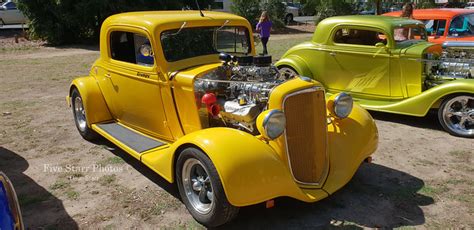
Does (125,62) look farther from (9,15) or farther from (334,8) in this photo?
(9,15)

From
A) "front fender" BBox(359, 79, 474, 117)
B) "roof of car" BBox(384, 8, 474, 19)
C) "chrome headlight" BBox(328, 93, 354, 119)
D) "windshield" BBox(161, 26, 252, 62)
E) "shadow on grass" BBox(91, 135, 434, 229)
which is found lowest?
"shadow on grass" BBox(91, 135, 434, 229)

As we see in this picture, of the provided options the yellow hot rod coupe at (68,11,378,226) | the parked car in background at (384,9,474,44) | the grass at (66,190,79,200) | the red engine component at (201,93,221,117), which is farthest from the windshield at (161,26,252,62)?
the parked car in background at (384,9,474,44)

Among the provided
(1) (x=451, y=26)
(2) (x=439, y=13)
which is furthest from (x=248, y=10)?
(1) (x=451, y=26)

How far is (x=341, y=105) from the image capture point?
155 inches

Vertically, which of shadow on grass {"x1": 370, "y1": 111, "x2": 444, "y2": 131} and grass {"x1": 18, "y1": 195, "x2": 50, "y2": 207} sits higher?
grass {"x1": 18, "y1": 195, "x2": 50, "y2": 207}

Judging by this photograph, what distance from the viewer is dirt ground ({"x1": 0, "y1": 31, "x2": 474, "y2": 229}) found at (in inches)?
140

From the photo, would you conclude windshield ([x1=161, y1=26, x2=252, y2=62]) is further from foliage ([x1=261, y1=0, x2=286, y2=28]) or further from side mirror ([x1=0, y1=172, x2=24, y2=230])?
foliage ([x1=261, y1=0, x2=286, y2=28])

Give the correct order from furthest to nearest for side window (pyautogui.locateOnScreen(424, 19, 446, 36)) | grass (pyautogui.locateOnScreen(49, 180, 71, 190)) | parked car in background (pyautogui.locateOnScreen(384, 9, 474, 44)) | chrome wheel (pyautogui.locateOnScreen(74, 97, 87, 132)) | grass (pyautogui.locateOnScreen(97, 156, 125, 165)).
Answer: side window (pyautogui.locateOnScreen(424, 19, 446, 36)) → parked car in background (pyautogui.locateOnScreen(384, 9, 474, 44)) → chrome wheel (pyautogui.locateOnScreen(74, 97, 87, 132)) → grass (pyautogui.locateOnScreen(97, 156, 125, 165)) → grass (pyautogui.locateOnScreen(49, 180, 71, 190))

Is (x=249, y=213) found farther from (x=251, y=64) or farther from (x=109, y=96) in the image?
(x=109, y=96)

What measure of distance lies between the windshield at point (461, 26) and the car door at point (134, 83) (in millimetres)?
7062

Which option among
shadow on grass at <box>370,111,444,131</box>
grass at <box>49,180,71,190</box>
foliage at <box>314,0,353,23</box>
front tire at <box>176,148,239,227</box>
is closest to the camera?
front tire at <box>176,148,239,227</box>

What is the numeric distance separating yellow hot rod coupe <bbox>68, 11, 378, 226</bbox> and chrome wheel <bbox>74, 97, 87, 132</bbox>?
36 centimetres

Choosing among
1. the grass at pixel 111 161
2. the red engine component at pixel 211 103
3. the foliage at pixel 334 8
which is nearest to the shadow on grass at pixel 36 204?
the grass at pixel 111 161

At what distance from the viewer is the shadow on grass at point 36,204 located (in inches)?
141
